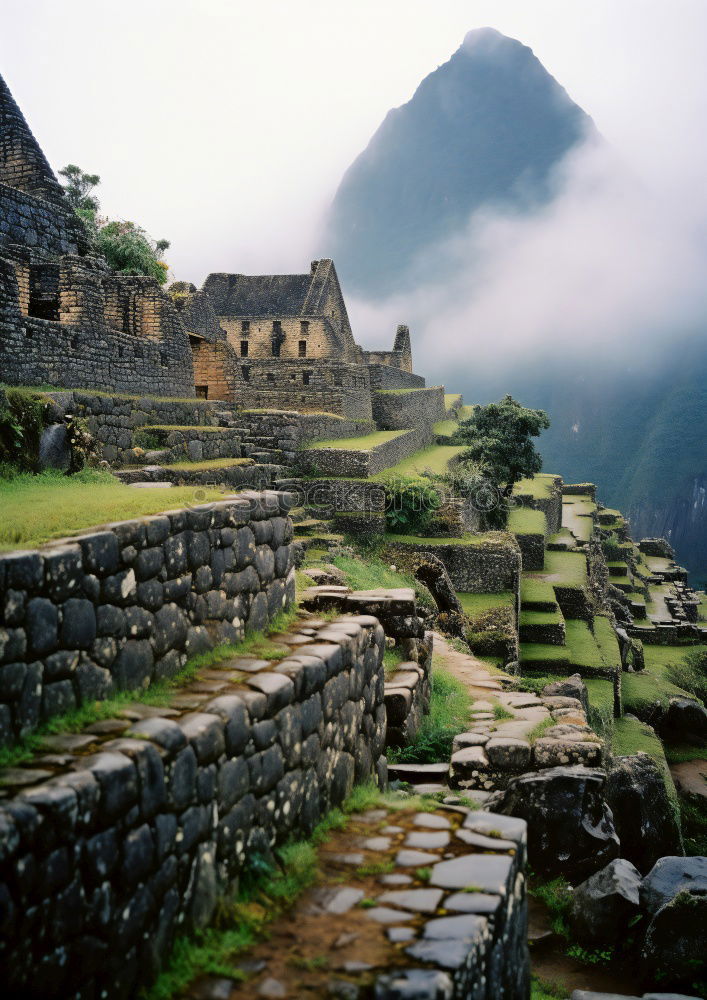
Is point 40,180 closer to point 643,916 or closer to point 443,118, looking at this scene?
point 643,916

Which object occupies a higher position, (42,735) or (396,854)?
(42,735)

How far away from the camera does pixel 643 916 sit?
609cm

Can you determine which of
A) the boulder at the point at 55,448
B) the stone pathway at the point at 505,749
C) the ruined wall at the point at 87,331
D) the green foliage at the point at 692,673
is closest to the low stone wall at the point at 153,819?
the stone pathway at the point at 505,749

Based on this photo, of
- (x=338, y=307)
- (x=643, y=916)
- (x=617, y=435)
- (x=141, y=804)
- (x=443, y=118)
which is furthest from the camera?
(x=443, y=118)

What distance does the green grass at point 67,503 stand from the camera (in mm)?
4262

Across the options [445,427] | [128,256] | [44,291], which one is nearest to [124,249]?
[128,256]

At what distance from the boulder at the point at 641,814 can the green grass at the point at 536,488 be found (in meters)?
21.5

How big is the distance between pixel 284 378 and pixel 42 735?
801 inches

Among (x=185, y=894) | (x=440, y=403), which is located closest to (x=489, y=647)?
(x=185, y=894)

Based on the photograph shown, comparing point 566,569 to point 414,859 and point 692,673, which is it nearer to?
point 692,673

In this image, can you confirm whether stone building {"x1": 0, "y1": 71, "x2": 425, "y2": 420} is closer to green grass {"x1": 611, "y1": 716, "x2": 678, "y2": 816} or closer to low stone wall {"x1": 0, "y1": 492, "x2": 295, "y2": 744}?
low stone wall {"x1": 0, "y1": 492, "x2": 295, "y2": 744}

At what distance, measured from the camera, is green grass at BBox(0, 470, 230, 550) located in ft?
14.0

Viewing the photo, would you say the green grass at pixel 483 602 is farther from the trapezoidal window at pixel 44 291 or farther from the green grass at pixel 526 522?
the trapezoidal window at pixel 44 291

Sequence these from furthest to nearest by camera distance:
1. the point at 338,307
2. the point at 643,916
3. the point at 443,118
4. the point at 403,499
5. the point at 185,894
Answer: the point at 443,118
the point at 338,307
the point at 403,499
the point at 643,916
the point at 185,894
